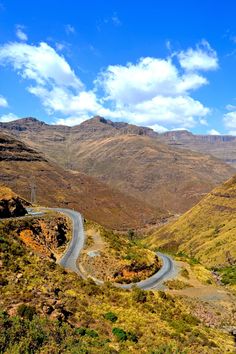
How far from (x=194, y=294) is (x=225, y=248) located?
6944cm

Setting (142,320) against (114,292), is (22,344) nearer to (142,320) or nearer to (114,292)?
(142,320)

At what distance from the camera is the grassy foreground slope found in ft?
60.5

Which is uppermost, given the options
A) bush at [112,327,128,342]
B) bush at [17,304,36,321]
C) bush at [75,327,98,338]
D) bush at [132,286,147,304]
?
bush at [17,304,36,321]

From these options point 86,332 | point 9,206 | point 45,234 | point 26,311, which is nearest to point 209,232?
point 45,234

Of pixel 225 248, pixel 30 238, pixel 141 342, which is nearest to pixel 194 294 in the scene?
pixel 30 238

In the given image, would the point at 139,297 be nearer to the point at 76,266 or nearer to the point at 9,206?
the point at 76,266

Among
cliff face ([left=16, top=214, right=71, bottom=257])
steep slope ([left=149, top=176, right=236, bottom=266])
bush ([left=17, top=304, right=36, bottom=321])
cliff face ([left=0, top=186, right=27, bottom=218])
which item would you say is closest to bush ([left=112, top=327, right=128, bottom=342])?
bush ([left=17, top=304, right=36, bottom=321])

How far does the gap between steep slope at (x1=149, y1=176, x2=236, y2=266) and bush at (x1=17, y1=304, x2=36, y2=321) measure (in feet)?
299

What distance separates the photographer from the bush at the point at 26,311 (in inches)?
849

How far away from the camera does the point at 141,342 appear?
24.5 meters

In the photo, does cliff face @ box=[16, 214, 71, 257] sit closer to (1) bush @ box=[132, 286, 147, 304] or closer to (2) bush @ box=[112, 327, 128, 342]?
(1) bush @ box=[132, 286, 147, 304]

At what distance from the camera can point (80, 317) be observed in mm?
25672

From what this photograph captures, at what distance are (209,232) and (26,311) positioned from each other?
13165cm

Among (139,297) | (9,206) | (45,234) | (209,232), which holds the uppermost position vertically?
(9,206)
